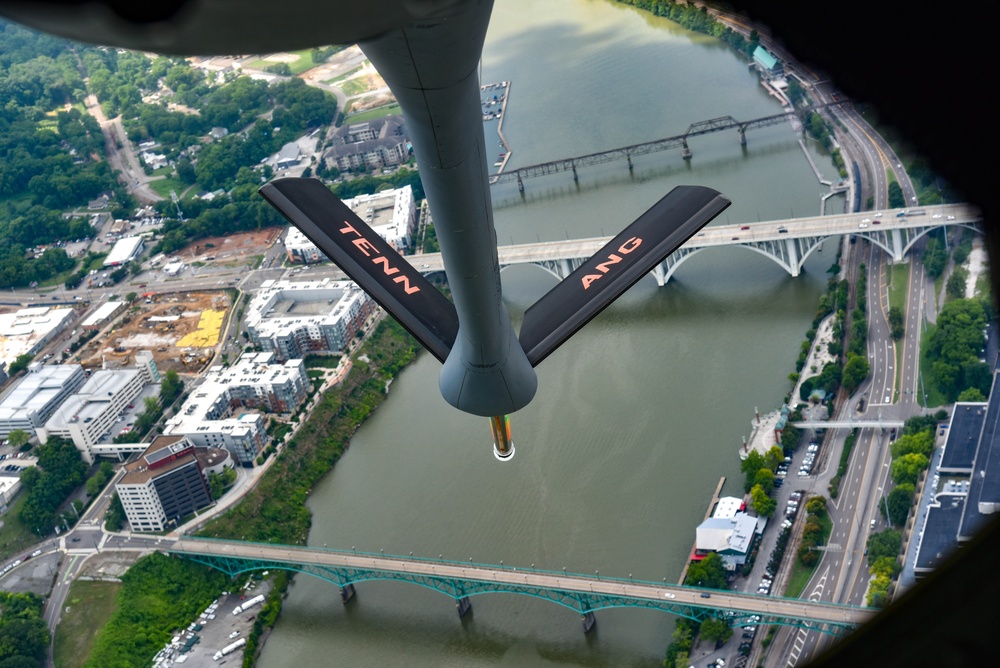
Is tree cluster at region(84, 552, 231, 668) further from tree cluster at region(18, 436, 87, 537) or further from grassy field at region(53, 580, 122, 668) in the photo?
tree cluster at region(18, 436, 87, 537)

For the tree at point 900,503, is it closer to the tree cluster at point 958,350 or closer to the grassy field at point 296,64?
the tree cluster at point 958,350

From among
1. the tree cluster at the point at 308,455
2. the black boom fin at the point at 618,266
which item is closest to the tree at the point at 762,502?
the tree cluster at the point at 308,455

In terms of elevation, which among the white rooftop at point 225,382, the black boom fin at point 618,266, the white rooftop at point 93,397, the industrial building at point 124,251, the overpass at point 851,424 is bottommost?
the overpass at point 851,424

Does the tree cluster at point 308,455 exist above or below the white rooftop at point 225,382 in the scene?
below

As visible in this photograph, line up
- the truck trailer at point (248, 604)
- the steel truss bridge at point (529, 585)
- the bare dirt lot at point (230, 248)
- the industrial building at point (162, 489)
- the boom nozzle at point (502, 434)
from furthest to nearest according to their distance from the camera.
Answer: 1. the bare dirt lot at point (230, 248)
2. the industrial building at point (162, 489)
3. the truck trailer at point (248, 604)
4. the steel truss bridge at point (529, 585)
5. the boom nozzle at point (502, 434)

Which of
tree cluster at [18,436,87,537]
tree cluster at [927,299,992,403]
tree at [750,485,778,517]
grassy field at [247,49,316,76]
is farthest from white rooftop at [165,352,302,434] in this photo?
grassy field at [247,49,316,76]

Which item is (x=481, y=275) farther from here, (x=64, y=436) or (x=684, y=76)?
(x=684, y=76)

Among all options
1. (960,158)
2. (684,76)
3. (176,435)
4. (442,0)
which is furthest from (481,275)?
(684,76)
